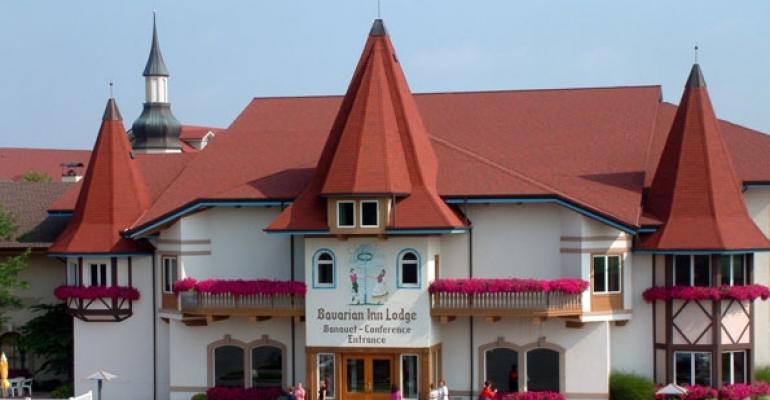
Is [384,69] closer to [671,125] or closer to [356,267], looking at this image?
[356,267]

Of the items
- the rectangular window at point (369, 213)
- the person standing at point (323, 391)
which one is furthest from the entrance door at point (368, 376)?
the rectangular window at point (369, 213)

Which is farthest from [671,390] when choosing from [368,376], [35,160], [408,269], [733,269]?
[35,160]

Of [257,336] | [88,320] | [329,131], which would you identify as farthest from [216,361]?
[329,131]

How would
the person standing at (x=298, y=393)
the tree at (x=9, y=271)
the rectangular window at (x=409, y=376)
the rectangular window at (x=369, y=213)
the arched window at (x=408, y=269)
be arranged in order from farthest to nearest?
1. the tree at (x=9, y=271)
2. the rectangular window at (x=409, y=376)
3. the arched window at (x=408, y=269)
4. the rectangular window at (x=369, y=213)
5. the person standing at (x=298, y=393)

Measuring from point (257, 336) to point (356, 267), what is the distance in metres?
5.05

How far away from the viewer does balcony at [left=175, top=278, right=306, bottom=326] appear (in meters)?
51.9

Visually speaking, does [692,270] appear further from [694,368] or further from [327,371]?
[327,371]

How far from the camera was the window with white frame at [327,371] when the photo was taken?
51688 millimetres

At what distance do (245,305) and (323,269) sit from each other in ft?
9.61

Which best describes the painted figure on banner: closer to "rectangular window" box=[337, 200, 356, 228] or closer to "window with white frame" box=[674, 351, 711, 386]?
"rectangular window" box=[337, 200, 356, 228]

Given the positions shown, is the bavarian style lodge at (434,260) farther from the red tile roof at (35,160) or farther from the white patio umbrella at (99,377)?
the red tile roof at (35,160)

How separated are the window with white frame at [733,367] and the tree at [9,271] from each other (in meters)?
25.0

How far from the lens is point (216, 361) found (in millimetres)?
54250

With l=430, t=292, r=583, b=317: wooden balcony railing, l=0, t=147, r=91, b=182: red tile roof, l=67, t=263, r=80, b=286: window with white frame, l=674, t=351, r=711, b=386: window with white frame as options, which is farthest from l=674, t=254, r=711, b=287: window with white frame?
l=0, t=147, r=91, b=182: red tile roof
